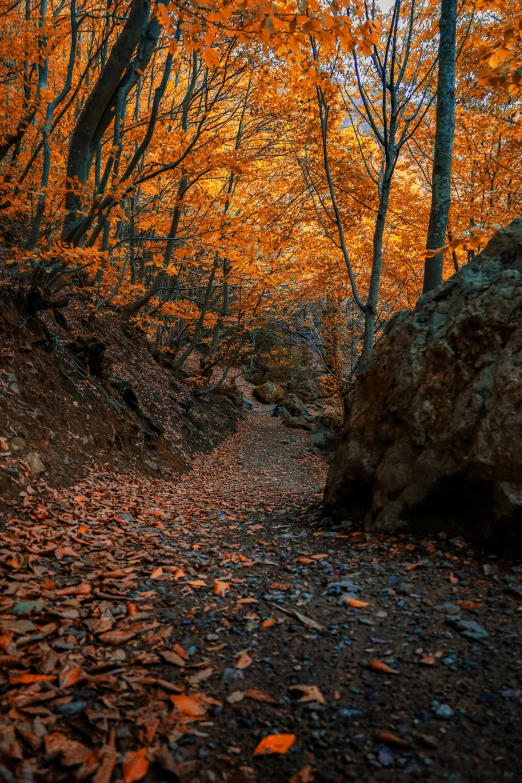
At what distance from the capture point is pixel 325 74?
200 inches

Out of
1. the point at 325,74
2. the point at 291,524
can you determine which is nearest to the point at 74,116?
the point at 325,74

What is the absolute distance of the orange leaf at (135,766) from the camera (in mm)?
1420

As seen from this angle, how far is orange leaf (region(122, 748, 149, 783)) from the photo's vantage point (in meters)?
1.42

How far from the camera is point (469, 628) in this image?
221cm

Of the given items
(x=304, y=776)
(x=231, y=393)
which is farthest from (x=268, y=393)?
(x=304, y=776)

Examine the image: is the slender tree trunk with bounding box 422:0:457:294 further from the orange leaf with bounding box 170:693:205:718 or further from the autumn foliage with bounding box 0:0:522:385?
the orange leaf with bounding box 170:693:205:718

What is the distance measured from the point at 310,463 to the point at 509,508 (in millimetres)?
8868

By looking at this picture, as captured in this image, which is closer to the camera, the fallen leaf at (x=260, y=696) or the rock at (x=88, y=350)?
the fallen leaf at (x=260, y=696)

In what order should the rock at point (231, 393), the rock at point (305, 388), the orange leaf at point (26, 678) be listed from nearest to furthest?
1. the orange leaf at point (26, 678)
2. the rock at point (231, 393)
3. the rock at point (305, 388)

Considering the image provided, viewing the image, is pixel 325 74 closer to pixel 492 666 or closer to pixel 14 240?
pixel 492 666

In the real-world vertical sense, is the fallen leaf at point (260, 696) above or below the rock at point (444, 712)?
below

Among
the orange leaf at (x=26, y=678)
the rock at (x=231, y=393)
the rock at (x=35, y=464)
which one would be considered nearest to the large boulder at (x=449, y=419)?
the orange leaf at (x=26, y=678)

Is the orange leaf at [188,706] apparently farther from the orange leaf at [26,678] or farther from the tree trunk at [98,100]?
the tree trunk at [98,100]

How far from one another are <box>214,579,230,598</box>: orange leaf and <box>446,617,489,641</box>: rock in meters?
1.32
